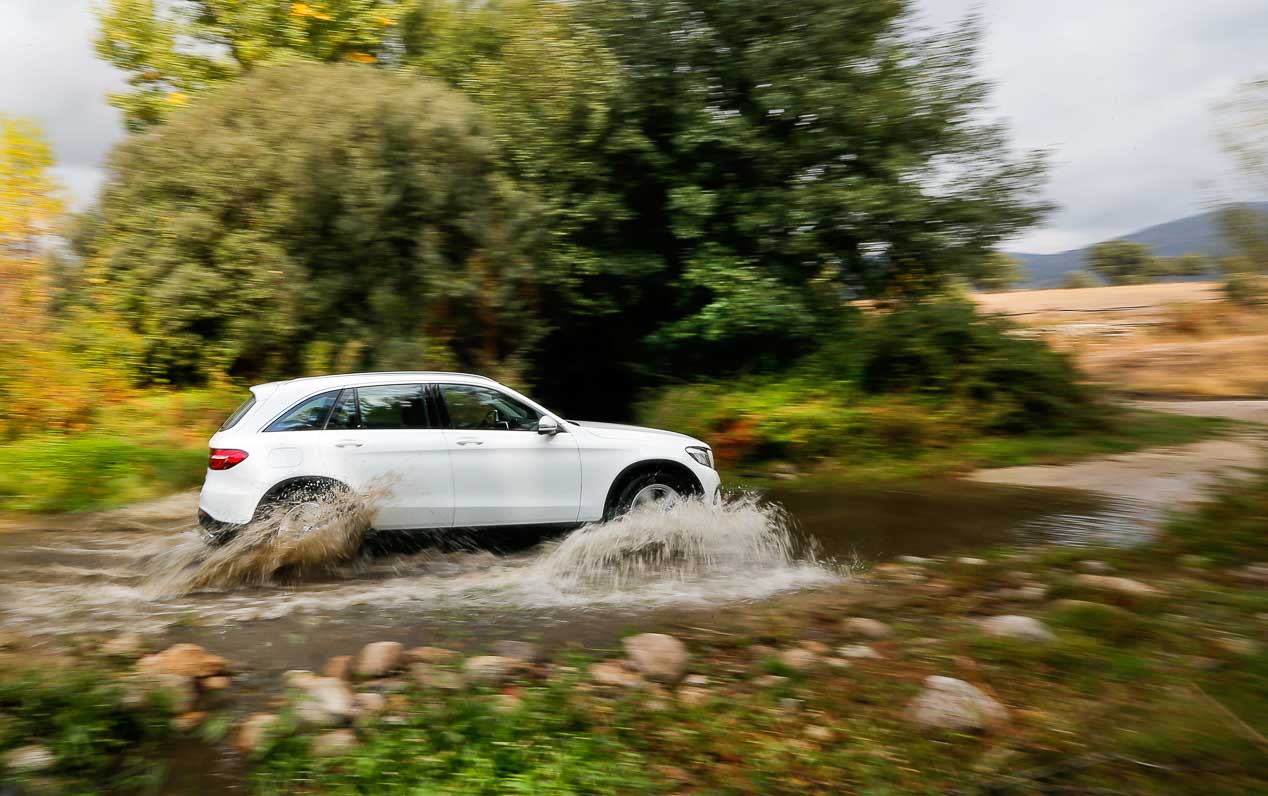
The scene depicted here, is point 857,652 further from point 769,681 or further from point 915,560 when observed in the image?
point 915,560

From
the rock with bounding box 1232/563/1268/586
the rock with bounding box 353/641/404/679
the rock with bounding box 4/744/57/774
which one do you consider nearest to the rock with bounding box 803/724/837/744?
the rock with bounding box 353/641/404/679

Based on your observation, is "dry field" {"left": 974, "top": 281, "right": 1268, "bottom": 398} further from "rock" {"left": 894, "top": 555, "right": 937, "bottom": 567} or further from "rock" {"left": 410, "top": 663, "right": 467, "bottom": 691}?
"rock" {"left": 410, "top": 663, "right": 467, "bottom": 691}

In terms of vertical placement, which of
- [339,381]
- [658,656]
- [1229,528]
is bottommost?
[658,656]

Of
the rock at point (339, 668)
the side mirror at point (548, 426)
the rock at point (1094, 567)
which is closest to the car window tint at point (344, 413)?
the side mirror at point (548, 426)

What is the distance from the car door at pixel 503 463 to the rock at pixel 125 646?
258 cm

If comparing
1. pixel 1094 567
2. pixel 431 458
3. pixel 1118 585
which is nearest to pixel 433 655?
pixel 431 458

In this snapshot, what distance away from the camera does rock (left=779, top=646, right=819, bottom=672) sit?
4.83 metres

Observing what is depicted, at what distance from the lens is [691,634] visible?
18.2 ft

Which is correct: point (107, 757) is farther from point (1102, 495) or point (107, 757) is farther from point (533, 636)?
point (1102, 495)

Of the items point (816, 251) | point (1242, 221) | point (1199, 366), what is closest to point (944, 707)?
point (1242, 221)

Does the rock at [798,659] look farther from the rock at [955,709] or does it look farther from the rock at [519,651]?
the rock at [519,651]

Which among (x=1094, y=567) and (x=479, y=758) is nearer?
(x=479, y=758)

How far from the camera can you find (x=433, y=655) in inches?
203

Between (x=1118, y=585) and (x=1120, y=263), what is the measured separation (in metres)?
44.1
